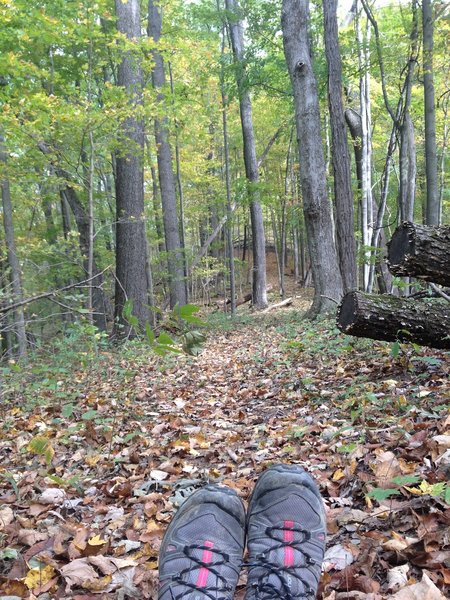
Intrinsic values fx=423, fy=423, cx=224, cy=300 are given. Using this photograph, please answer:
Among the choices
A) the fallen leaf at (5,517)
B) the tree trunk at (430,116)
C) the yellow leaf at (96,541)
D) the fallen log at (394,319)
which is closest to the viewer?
the yellow leaf at (96,541)

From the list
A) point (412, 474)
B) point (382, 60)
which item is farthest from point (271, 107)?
point (412, 474)

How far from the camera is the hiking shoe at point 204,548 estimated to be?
1.56 m

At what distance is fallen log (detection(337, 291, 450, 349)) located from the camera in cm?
337

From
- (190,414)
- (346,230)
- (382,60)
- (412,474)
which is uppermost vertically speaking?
(382,60)

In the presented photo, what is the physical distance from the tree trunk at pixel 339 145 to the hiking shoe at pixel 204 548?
23.9ft

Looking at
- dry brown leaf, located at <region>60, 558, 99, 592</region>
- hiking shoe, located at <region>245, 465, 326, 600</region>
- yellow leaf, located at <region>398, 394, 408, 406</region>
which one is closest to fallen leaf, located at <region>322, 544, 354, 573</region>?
hiking shoe, located at <region>245, 465, 326, 600</region>

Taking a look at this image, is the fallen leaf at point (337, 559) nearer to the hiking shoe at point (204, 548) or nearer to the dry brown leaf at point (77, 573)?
the hiking shoe at point (204, 548)

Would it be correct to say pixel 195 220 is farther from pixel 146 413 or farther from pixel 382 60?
pixel 146 413

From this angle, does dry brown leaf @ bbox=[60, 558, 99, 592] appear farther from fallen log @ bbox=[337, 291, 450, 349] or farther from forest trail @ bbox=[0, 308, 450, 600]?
fallen log @ bbox=[337, 291, 450, 349]

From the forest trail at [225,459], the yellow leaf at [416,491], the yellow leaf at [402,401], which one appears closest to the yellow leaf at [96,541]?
the forest trail at [225,459]

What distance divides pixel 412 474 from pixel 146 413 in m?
2.76

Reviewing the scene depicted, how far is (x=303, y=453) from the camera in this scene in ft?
9.09

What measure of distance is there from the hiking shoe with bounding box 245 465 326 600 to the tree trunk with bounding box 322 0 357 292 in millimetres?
7094

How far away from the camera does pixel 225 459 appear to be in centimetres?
302
